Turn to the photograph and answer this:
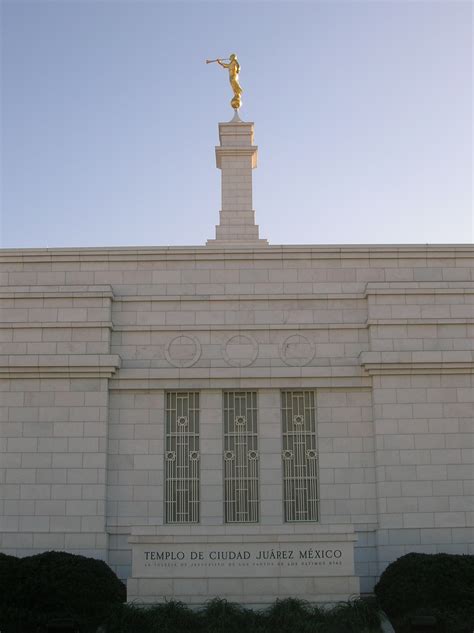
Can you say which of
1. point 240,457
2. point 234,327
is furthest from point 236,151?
point 240,457

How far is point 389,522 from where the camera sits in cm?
1742

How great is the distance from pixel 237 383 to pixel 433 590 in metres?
5.64

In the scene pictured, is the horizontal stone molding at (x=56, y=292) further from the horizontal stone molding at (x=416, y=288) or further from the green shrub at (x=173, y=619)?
the green shrub at (x=173, y=619)

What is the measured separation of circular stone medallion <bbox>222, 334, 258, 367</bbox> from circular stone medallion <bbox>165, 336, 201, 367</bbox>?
59cm

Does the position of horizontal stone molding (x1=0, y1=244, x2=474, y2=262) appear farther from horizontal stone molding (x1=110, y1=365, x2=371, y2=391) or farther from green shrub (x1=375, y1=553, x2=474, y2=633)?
green shrub (x1=375, y1=553, x2=474, y2=633)

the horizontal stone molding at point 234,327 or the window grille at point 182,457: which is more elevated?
the horizontal stone molding at point 234,327

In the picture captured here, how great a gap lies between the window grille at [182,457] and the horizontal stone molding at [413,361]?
144 inches

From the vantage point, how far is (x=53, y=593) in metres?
14.9

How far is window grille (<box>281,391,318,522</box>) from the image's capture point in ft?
58.9

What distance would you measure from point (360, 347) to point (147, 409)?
4.59 metres

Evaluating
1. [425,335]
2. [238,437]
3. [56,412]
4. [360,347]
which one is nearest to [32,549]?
[56,412]

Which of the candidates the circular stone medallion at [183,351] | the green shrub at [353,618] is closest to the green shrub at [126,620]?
the green shrub at [353,618]

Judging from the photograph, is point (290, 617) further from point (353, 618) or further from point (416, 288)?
point (416, 288)

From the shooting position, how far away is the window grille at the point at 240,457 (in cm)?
1795
